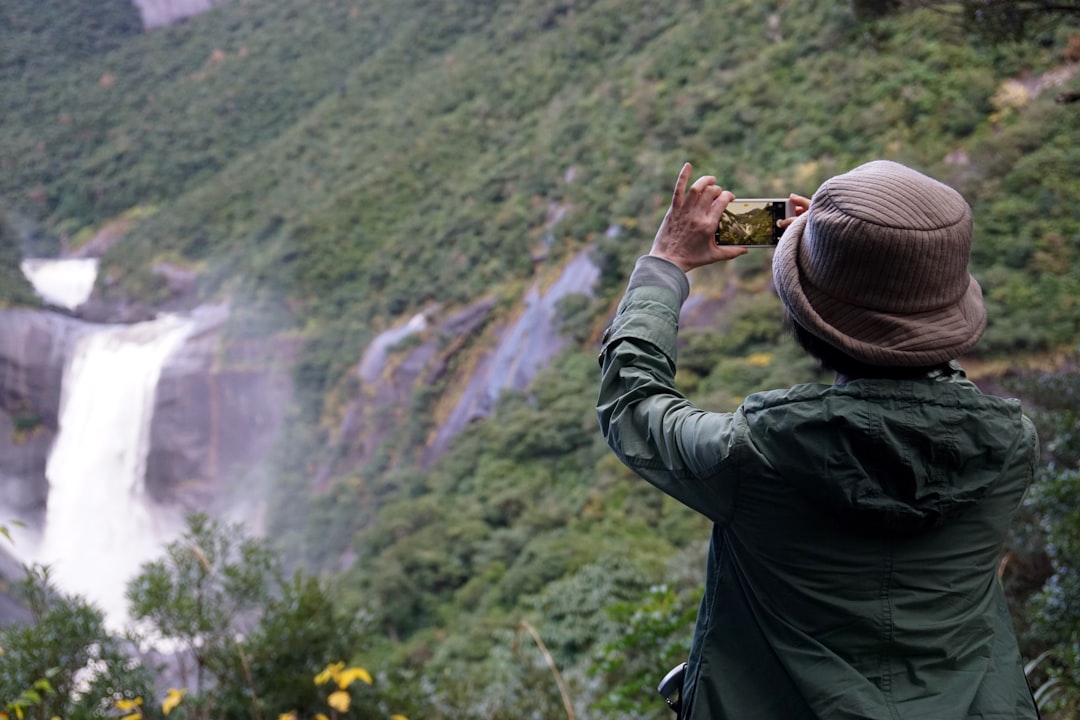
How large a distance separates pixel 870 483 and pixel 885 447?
4 centimetres

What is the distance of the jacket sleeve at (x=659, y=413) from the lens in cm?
94

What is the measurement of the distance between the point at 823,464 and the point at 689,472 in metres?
0.14

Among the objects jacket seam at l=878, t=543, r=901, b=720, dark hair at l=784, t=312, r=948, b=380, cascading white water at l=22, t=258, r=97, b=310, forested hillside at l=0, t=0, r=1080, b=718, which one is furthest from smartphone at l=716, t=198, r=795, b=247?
cascading white water at l=22, t=258, r=97, b=310

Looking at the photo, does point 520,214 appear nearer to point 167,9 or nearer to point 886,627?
point 886,627

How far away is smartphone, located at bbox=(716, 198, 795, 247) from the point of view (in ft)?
4.08

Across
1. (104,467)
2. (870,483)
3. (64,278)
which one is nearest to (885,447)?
(870,483)

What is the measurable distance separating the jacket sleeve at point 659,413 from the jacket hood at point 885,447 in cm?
5

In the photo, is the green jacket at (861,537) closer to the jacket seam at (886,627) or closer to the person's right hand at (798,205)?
the jacket seam at (886,627)

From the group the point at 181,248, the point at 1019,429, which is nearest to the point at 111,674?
the point at 1019,429

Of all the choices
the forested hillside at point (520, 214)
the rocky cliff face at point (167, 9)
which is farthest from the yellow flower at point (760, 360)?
the rocky cliff face at point (167, 9)

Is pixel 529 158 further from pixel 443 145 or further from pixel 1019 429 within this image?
pixel 1019 429

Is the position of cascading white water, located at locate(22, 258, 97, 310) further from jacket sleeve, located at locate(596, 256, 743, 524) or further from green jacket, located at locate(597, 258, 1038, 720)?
green jacket, located at locate(597, 258, 1038, 720)

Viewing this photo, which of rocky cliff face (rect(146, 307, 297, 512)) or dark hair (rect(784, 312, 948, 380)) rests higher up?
dark hair (rect(784, 312, 948, 380))

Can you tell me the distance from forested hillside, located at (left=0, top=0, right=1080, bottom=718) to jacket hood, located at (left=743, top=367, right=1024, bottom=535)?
2111 millimetres
